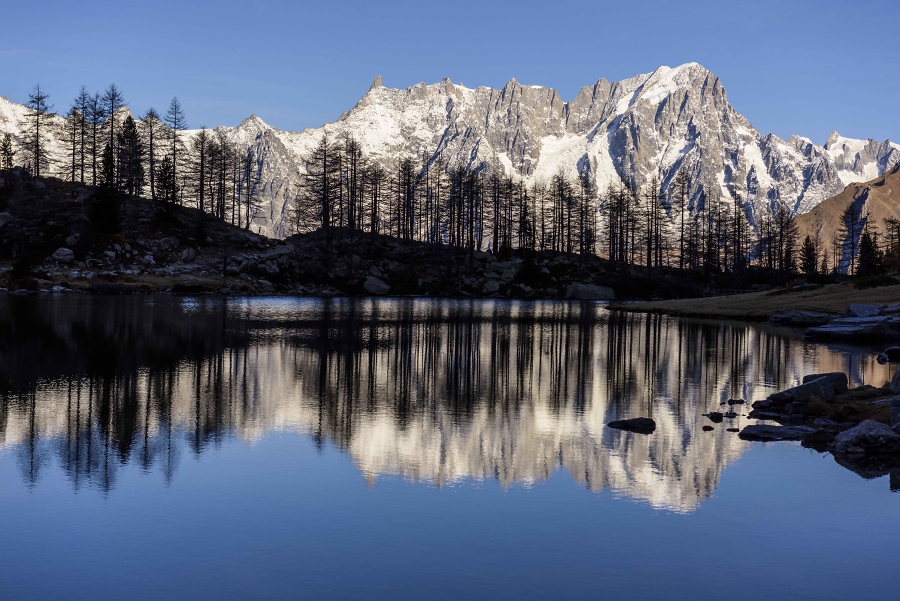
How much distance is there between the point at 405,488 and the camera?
51.8 feet

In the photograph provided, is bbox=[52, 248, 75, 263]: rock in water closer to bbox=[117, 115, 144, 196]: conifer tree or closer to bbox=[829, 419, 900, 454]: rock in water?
bbox=[117, 115, 144, 196]: conifer tree

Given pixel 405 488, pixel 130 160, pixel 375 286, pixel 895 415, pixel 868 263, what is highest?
pixel 130 160

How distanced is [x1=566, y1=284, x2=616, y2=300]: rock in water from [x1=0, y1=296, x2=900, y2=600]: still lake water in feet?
286

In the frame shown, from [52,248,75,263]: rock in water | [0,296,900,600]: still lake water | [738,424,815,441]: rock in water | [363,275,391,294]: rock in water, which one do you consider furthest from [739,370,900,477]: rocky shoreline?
[52,248,75,263]: rock in water

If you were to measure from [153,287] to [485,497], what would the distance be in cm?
8380

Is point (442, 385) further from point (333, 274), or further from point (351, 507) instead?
point (333, 274)

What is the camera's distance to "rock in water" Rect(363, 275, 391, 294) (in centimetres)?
11381

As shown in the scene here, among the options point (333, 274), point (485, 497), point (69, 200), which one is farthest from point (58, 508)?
point (69, 200)

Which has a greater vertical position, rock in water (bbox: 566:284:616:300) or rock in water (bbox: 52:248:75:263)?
rock in water (bbox: 52:248:75:263)

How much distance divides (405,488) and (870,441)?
12.5 meters

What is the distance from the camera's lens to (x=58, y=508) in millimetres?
13742

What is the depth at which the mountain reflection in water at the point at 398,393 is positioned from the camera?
17906 mm

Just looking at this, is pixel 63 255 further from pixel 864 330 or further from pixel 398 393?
pixel 864 330

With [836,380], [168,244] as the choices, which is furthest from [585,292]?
[836,380]
